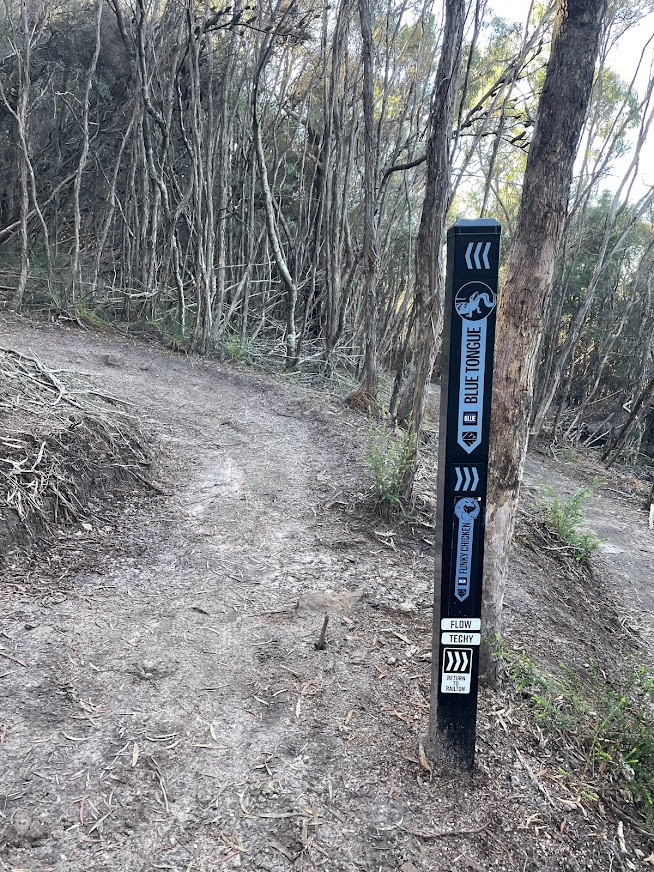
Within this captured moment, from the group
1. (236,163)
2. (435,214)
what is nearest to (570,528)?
(435,214)

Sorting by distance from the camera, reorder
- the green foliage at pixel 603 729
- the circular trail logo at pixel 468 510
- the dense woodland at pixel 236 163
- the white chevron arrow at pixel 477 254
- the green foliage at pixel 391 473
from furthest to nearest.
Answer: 1. the dense woodland at pixel 236 163
2. the green foliage at pixel 391 473
3. the green foliage at pixel 603 729
4. the circular trail logo at pixel 468 510
5. the white chevron arrow at pixel 477 254

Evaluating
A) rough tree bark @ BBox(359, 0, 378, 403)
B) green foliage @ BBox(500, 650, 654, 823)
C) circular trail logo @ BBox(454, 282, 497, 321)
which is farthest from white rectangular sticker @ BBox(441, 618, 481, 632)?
rough tree bark @ BBox(359, 0, 378, 403)

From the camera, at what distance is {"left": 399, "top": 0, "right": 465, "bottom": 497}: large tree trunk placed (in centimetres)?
397

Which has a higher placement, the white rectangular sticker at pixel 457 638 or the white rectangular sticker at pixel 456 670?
the white rectangular sticker at pixel 457 638

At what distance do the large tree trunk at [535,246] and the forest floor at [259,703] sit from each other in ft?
2.76

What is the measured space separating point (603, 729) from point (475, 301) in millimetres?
1971

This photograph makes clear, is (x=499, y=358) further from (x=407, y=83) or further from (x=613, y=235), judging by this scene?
(x=613, y=235)

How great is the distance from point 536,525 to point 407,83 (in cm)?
944

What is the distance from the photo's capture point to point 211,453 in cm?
563

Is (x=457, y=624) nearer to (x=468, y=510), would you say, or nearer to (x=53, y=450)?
(x=468, y=510)

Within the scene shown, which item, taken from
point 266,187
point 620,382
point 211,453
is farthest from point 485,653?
point 620,382

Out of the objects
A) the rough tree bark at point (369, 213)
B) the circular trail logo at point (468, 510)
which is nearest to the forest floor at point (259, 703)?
the circular trail logo at point (468, 510)

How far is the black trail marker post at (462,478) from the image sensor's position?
1.92m

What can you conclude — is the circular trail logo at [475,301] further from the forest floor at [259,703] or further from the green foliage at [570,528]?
the green foliage at [570,528]
